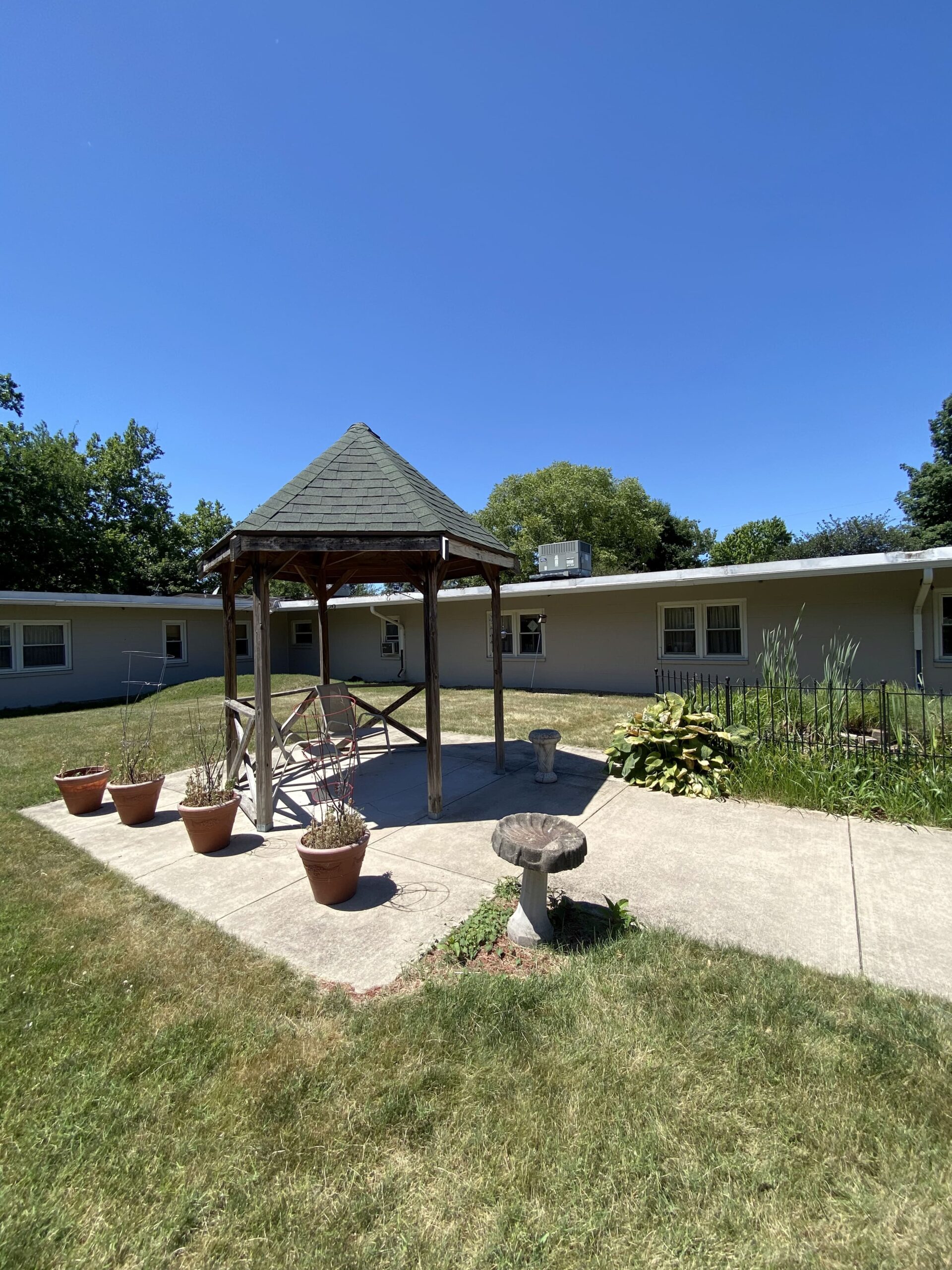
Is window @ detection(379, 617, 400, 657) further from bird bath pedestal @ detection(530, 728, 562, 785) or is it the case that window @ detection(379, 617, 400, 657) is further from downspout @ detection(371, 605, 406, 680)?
bird bath pedestal @ detection(530, 728, 562, 785)

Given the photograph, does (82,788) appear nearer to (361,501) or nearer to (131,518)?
(361,501)

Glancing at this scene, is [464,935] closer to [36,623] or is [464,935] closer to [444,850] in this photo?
[444,850]

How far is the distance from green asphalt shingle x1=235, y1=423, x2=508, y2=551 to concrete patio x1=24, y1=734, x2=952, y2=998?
264cm

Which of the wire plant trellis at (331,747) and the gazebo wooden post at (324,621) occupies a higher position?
the gazebo wooden post at (324,621)

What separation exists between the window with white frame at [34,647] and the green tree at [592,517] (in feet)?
67.1

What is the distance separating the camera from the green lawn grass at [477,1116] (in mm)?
1459

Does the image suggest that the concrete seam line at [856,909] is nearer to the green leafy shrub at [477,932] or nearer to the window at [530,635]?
the green leafy shrub at [477,932]

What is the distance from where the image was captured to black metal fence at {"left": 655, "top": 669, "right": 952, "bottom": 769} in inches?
196

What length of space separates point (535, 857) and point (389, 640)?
14.3m

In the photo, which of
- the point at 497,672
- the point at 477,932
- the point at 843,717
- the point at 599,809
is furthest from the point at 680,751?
the point at 477,932

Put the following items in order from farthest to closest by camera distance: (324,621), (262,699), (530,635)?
1. (530,635)
2. (324,621)
3. (262,699)

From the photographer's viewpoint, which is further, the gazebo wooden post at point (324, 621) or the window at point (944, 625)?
the window at point (944, 625)

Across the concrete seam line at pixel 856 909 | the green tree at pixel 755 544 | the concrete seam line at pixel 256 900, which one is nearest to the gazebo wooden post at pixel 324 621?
the concrete seam line at pixel 256 900

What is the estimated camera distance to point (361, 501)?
5020 millimetres
